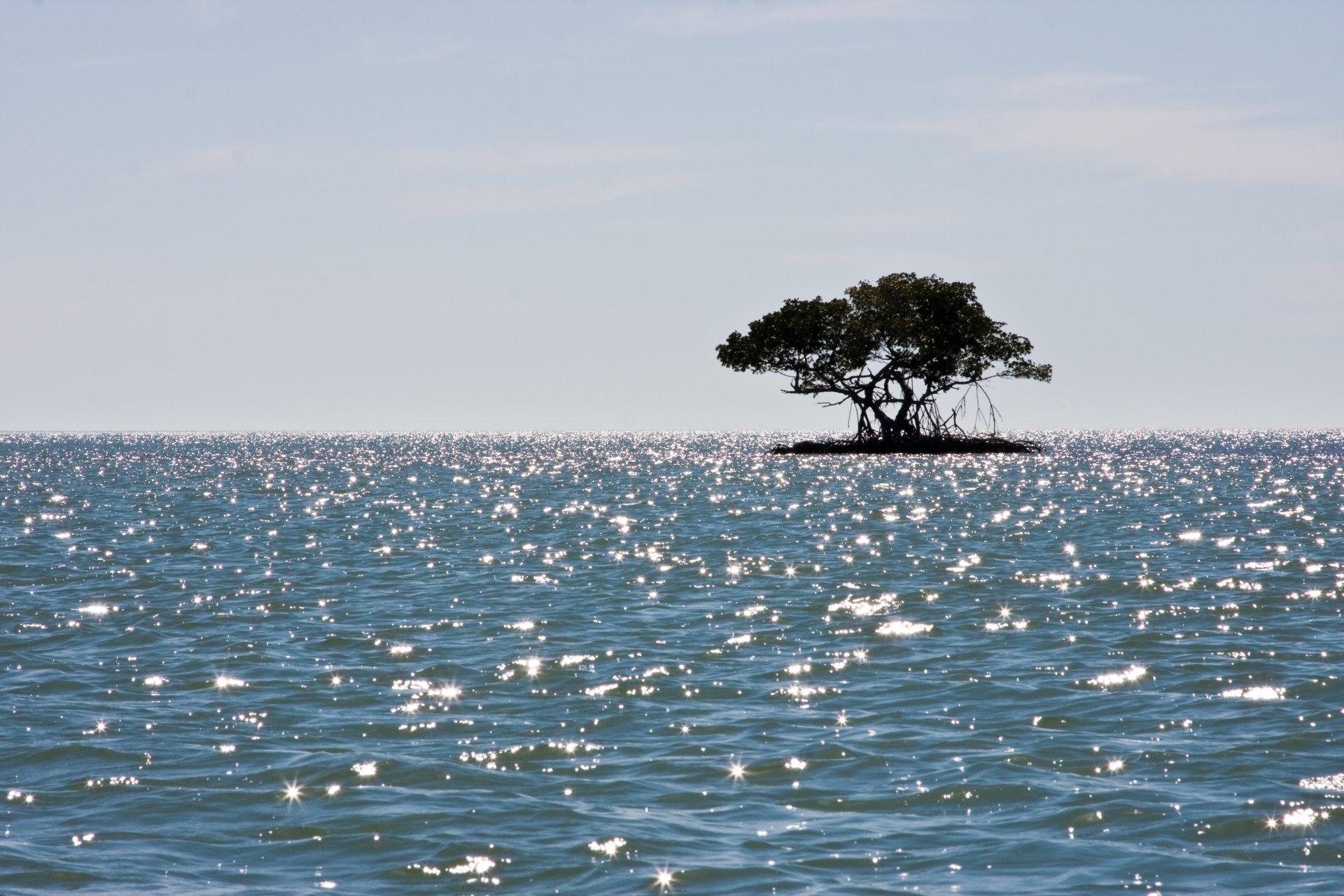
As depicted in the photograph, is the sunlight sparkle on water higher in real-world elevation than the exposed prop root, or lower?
lower

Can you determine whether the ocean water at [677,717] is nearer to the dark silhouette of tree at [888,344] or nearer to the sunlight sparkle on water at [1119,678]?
the sunlight sparkle on water at [1119,678]

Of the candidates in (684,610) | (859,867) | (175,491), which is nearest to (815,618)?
(684,610)

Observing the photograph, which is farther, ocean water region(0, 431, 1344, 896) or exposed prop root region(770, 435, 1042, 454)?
exposed prop root region(770, 435, 1042, 454)

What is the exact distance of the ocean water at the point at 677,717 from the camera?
8.07 meters

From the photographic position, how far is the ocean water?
26.5ft

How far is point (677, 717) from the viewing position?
1188 cm

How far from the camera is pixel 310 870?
7.93 meters

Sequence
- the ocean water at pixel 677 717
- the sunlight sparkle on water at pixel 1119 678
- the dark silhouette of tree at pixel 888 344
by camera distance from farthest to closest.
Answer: the dark silhouette of tree at pixel 888 344, the sunlight sparkle on water at pixel 1119 678, the ocean water at pixel 677 717

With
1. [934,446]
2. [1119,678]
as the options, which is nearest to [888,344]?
[934,446]

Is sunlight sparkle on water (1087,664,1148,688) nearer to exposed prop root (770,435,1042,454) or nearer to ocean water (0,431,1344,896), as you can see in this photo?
ocean water (0,431,1344,896)

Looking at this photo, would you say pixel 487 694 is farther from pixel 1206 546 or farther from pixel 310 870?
pixel 1206 546

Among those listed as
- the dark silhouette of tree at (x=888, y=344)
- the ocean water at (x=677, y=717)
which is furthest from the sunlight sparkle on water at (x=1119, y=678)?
the dark silhouette of tree at (x=888, y=344)

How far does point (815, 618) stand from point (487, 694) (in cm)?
618

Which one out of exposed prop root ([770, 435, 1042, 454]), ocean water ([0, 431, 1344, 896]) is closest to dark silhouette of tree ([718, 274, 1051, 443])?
exposed prop root ([770, 435, 1042, 454])
